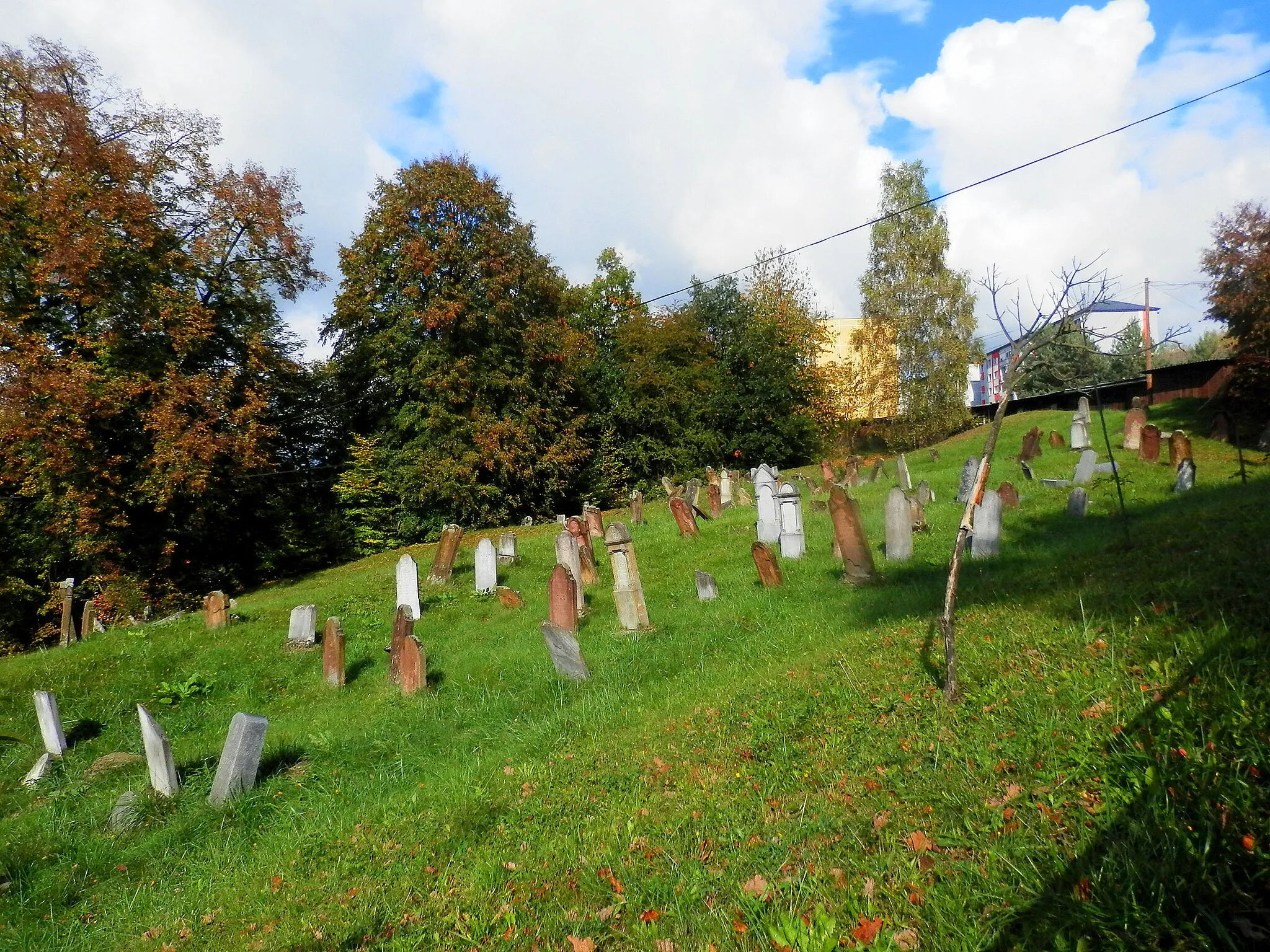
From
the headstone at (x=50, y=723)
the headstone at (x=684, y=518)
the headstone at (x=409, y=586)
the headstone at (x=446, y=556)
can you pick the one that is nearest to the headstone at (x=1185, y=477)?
the headstone at (x=684, y=518)

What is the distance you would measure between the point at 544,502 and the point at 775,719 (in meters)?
23.5

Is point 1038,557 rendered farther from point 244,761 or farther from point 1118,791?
point 244,761

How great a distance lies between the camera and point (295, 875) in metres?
4.55

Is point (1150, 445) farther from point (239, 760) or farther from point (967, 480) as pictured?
point (239, 760)

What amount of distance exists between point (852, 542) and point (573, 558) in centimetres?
436

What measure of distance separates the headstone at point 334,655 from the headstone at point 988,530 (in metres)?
8.14

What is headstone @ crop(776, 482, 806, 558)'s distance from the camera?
11.1 m

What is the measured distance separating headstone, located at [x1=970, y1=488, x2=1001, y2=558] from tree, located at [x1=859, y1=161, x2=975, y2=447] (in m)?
26.0

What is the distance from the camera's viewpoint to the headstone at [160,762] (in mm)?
6258

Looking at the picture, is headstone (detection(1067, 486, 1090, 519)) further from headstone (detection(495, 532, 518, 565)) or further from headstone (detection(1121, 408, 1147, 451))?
headstone (detection(495, 532, 518, 565))

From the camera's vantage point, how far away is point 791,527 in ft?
36.8

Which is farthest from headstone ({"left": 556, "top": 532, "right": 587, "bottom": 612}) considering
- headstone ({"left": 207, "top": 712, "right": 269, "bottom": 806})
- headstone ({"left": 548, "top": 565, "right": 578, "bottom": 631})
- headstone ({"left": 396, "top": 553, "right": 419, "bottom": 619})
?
headstone ({"left": 207, "top": 712, "right": 269, "bottom": 806})

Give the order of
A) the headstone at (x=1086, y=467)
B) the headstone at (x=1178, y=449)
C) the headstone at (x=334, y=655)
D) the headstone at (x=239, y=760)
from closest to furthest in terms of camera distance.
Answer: the headstone at (x=239, y=760), the headstone at (x=334, y=655), the headstone at (x=1086, y=467), the headstone at (x=1178, y=449)

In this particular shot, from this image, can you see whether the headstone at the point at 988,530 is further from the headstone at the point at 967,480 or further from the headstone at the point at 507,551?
the headstone at the point at 507,551
